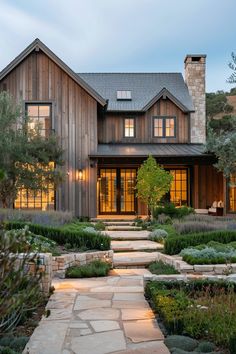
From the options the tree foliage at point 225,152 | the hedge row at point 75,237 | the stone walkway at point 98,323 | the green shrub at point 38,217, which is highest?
the tree foliage at point 225,152

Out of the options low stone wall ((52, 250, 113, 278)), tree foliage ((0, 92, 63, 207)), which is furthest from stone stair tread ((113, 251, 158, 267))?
tree foliage ((0, 92, 63, 207))

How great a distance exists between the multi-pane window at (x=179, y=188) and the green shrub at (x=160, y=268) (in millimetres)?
12258

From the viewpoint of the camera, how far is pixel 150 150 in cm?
2111

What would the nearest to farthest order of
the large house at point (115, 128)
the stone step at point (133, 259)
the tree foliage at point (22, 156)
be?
the stone step at point (133, 259), the tree foliage at point (22, 156), the large house at point (115, 128)

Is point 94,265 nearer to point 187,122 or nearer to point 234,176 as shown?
point 234,176

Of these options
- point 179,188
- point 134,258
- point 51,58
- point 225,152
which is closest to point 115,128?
point 179,188

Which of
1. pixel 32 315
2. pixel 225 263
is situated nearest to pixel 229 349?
pixel 32 315

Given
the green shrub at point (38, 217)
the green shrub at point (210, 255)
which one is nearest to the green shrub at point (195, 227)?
the green shrub at point (210, 255)

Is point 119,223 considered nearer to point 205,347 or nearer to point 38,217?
point 38,217

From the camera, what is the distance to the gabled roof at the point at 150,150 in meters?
19.9

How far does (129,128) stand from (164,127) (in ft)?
5.72

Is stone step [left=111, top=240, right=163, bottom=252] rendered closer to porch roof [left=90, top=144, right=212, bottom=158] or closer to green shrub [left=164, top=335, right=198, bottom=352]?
porch roof [left=90, top=144, right=212, bottom=158]

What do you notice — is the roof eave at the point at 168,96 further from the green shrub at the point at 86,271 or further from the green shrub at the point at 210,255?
the green shrub at the point at 86,271

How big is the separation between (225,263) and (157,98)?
14.2 m
